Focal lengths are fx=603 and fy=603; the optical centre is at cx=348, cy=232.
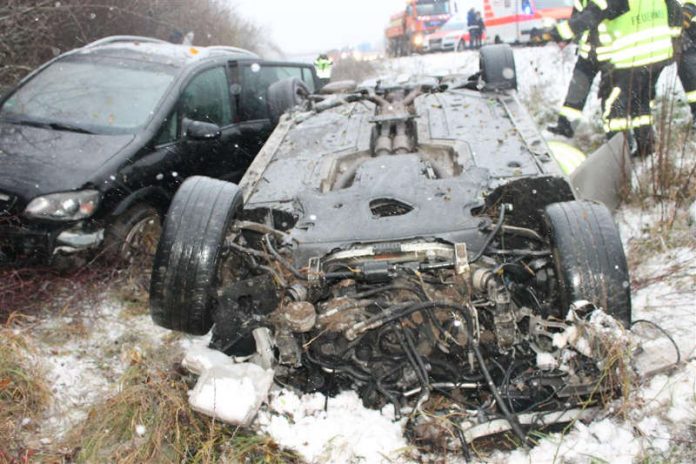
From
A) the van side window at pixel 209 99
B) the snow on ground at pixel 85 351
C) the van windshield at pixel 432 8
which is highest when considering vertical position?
the van windshield at pixel 432 8

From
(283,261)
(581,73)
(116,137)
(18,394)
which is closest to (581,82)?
(581,73)

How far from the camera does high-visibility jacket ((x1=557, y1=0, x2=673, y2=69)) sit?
5.10 m

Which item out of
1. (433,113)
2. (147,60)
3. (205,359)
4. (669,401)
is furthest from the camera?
(147,60)

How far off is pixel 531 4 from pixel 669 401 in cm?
1268

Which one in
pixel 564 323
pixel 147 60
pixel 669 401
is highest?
pixel 147 60

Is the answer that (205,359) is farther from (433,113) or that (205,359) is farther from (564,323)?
(433,113)

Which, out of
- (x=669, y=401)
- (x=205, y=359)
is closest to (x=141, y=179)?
(x=205, y=359)

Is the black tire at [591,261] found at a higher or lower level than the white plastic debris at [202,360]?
higher

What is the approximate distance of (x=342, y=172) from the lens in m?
4.03

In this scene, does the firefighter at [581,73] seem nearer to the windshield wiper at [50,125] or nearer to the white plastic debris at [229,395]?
the windshield wiper at [50,125]

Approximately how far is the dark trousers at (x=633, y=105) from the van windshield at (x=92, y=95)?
12.3 ft

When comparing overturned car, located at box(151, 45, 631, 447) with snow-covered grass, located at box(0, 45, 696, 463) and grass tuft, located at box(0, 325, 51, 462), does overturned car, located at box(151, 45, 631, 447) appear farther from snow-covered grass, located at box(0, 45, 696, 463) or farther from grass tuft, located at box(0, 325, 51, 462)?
grass tuft, located at box(0, 325, 51, 462)

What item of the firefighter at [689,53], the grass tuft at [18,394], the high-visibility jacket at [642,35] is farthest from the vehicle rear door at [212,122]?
the firefighter at [689,53]

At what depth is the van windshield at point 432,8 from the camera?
747 inches
